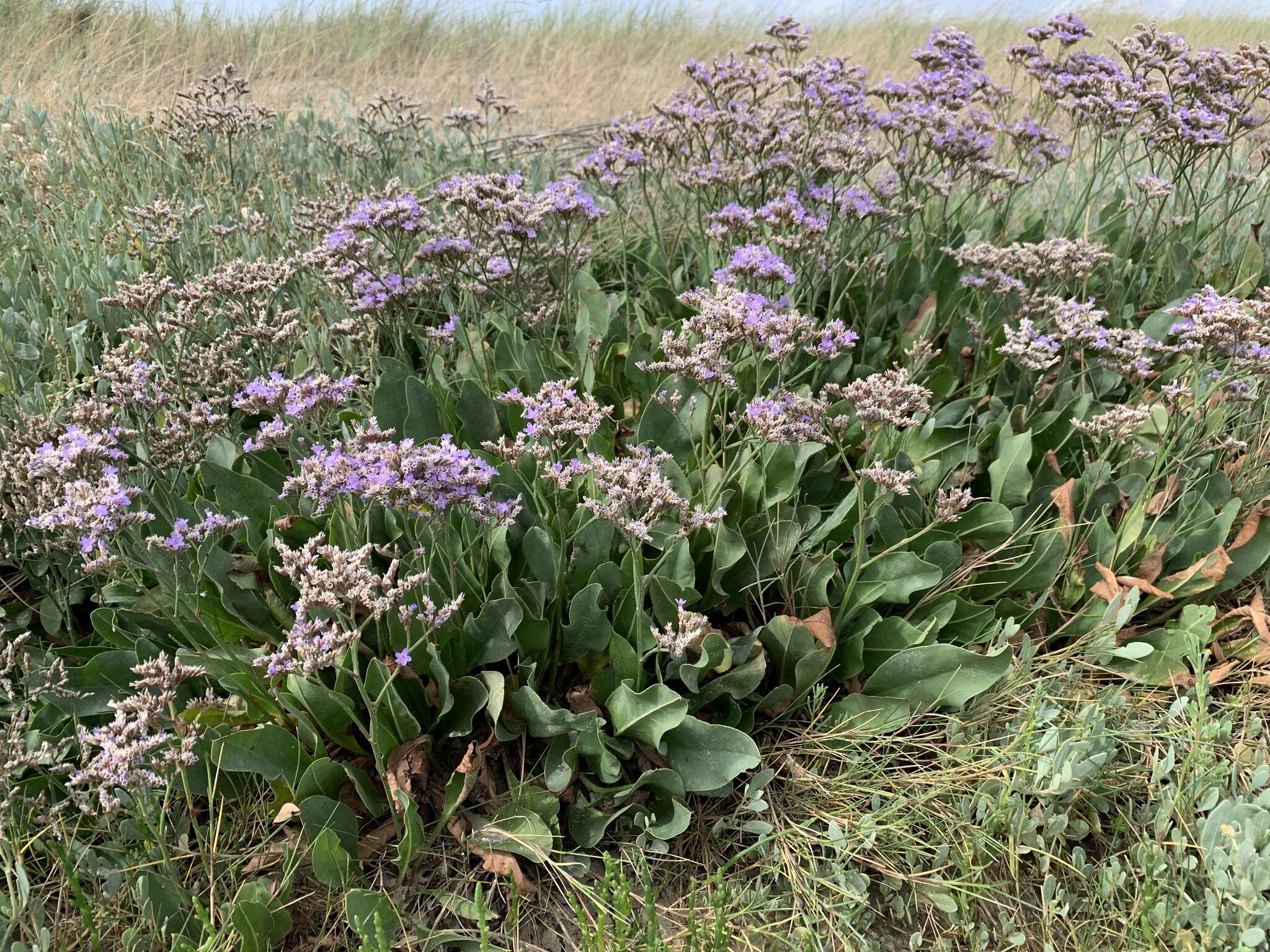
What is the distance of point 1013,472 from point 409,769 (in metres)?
2.29

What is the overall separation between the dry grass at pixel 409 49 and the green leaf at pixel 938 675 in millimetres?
8039

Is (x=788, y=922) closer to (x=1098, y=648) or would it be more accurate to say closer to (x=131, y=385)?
(x=1098, y=648)

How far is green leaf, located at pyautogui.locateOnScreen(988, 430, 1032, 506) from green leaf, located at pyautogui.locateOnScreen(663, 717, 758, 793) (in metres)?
1.45

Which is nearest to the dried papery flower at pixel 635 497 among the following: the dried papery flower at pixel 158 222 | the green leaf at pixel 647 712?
the green leaf at pixel 647 712

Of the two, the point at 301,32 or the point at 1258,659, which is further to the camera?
the point at 301,32

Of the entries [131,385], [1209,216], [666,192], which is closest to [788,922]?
[131,385]

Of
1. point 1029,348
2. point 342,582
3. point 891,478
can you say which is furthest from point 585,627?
point 1029,348

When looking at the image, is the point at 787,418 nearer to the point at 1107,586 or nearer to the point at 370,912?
the point at 1107,586

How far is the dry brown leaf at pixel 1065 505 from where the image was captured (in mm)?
3129

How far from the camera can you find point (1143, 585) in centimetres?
290

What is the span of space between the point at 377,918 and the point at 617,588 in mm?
1332

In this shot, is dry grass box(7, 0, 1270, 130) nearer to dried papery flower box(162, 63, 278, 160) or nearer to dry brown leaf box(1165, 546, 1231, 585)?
dried papery flower box(162, 63, 278, 160)

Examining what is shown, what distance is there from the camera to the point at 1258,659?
9.47 ft

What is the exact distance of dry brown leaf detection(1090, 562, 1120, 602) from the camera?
2.96 metres
